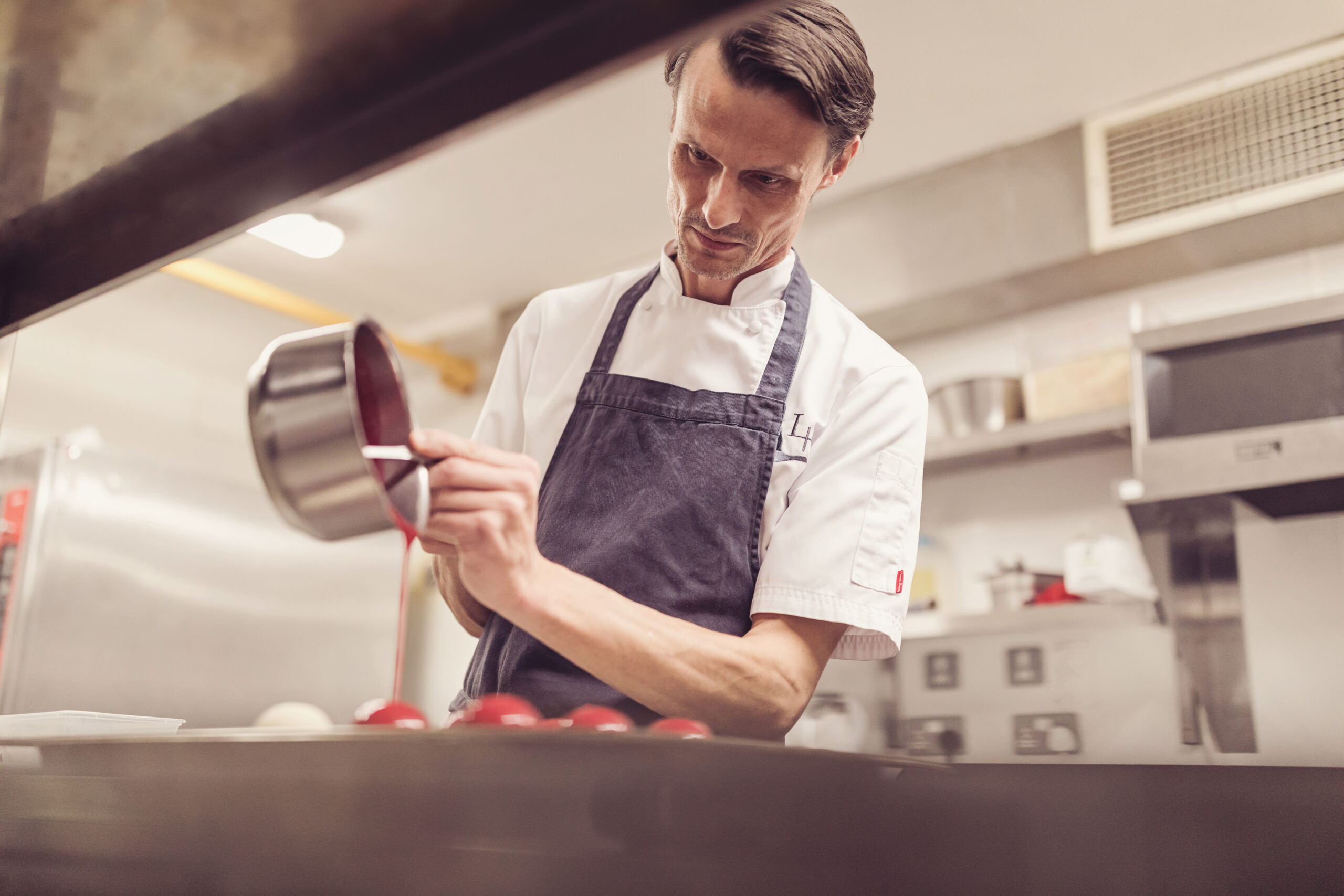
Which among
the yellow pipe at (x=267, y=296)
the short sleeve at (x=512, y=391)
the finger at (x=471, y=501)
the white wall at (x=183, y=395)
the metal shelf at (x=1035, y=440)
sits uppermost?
the yellow pipe at (x=267, y=296)

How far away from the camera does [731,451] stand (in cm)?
98

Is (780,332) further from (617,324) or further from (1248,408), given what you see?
(1248,408)

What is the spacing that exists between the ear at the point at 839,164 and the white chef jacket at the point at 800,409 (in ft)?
0.28

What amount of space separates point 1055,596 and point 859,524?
60.3 inches

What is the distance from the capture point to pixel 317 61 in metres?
0.41

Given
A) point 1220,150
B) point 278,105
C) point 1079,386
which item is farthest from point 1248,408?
point 278,105

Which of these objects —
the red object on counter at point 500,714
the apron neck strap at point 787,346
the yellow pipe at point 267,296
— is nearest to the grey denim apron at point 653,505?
the apron neck strap at point 787,346

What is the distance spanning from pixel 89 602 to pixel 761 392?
2.42 meters

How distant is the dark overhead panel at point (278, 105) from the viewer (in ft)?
1.14

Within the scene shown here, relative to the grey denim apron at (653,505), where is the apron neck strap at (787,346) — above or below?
above

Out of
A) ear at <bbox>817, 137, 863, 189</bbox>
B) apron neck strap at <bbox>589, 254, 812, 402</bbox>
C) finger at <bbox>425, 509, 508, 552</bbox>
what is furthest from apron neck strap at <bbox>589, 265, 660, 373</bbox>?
finger at <bbox>425, 509, 508, 552</bbox>

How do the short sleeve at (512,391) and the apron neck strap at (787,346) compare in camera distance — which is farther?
the short sleeve at (512,391)

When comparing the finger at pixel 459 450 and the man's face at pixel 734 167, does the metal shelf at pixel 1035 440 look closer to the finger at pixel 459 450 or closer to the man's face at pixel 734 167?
the man's face at pixel 734 167

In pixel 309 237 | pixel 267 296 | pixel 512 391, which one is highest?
pixel 309 237
